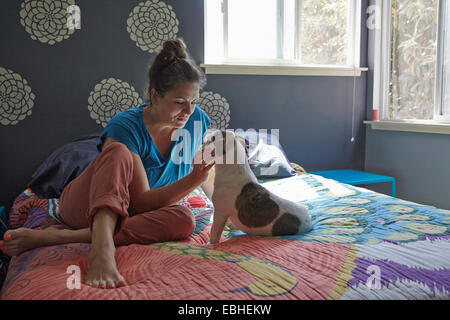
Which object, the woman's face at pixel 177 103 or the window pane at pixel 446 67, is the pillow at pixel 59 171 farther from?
the window pane at pixel 446 67

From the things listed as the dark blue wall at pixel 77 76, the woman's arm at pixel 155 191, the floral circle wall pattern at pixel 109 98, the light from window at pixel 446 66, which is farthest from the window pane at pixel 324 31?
the woman's arm at pixel 155 191

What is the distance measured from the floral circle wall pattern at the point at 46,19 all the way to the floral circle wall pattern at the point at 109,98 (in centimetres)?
40

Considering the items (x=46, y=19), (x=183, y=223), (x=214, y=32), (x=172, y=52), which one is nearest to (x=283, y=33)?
(x=214, y=32)

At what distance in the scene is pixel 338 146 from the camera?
132 inches

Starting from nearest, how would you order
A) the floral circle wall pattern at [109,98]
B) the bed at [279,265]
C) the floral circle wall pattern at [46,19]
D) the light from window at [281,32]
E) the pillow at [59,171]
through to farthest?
the bed at [279,265], the pillow at [59,171], the floral circle wall pattern at [46,19], the floral circle wall pattern at [109,98], the light from window at [281,32]

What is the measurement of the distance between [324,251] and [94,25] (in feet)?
7.16

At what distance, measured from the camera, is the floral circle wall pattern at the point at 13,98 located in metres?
2.38

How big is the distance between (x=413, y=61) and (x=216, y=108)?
160 centimetres

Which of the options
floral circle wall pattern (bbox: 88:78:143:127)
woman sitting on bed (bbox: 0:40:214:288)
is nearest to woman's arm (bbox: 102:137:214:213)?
woman sitting on bed (bbox: 0:40:214:288)

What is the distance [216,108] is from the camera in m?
2.87

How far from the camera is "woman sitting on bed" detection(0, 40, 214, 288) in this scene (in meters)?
1.06

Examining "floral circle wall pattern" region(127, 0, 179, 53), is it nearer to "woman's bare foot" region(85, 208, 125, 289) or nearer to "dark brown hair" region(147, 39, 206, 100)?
"dark brown hair" region(147, 39, 206, 100)
